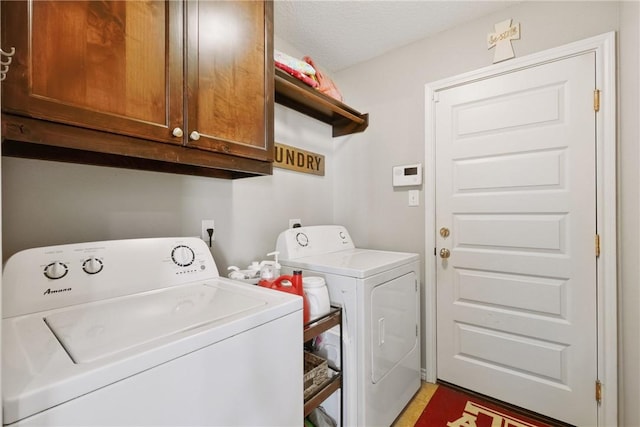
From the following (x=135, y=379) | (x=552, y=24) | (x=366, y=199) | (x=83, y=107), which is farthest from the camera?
(x=366, y=199)

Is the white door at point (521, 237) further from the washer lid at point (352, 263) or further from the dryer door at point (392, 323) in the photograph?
the washer lid at point (352, 263)

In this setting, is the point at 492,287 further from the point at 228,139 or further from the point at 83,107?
the point at 83,107

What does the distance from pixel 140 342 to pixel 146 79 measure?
85 centimetres

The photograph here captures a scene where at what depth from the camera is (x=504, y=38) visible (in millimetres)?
1861

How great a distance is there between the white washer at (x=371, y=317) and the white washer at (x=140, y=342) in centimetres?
50

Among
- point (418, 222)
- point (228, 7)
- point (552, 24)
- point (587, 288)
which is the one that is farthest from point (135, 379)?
point (552, 24)

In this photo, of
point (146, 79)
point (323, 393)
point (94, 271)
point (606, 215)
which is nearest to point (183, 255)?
point (94, 271)

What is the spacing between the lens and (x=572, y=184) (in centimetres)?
166

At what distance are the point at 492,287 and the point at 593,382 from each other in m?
0.66

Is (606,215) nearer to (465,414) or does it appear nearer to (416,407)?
(465,414)

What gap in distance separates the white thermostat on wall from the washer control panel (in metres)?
1.52

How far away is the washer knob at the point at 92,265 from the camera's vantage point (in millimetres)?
1028

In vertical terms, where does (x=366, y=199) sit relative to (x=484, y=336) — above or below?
above

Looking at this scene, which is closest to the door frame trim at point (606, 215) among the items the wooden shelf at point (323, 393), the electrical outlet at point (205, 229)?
the wooden shelf at point (323, 393)
